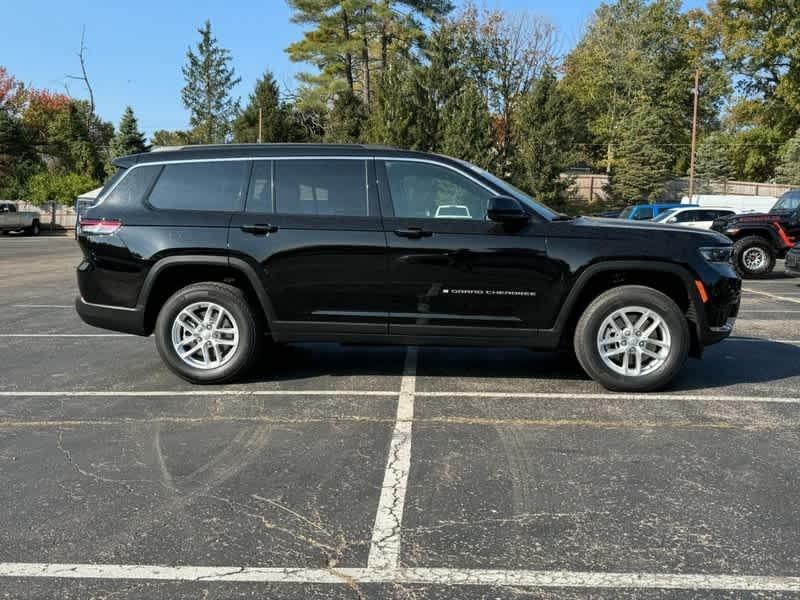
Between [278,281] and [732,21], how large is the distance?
182ft

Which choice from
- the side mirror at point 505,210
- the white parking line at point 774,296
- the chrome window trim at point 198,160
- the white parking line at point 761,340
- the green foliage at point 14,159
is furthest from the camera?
the green foliage at point 14,159

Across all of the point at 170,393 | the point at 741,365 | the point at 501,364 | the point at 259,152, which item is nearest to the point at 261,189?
the point at 259,152

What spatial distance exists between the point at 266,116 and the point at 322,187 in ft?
120

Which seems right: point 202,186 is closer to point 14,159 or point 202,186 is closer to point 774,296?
A: point 774,296

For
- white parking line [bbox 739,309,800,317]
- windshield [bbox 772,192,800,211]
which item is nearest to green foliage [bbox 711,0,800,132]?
windshield [bbox 772,192,800,211]

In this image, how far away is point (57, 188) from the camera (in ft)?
143

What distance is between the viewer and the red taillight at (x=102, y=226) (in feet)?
18.7

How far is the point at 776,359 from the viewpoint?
6816mm

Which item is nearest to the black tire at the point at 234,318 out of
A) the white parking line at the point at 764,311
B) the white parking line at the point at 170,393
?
the white parking line at the point at 170,393

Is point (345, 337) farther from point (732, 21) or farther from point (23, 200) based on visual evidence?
point (732, 21)

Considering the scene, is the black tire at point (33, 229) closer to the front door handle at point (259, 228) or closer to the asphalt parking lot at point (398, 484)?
the asphalt parking lot at point (398, 484)

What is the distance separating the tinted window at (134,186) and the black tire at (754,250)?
44.4ft

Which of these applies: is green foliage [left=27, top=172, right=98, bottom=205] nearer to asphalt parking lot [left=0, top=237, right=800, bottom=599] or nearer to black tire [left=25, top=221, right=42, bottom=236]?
black tire [left=25, top=221, right=42, bottom=236]

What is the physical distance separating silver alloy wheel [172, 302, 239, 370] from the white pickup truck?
35695 millimetres
